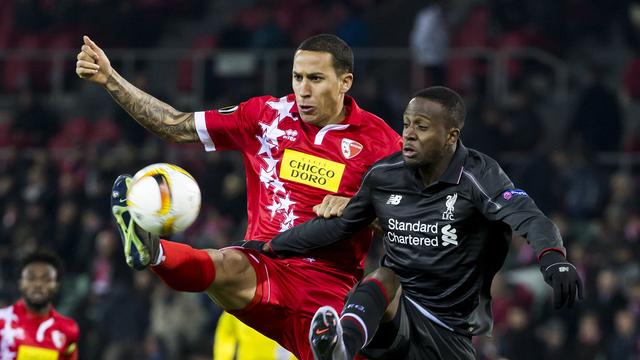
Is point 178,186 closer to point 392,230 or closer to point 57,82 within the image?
point 392,230

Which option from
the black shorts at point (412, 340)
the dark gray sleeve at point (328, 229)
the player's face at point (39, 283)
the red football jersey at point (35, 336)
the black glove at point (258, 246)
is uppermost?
the dark gray sleeve at point (328, 229)

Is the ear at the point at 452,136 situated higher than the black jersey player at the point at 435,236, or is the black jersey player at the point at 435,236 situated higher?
the ear at the point at 452,136

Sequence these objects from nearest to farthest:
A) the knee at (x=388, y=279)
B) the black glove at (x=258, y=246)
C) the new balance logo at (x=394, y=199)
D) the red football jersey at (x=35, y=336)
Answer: the knee at (x=388, y=279) → the new balance logo at (x=394, y=199) → the black glove at (x=258, y=246) → the red football jersey at (x=35, y=336)

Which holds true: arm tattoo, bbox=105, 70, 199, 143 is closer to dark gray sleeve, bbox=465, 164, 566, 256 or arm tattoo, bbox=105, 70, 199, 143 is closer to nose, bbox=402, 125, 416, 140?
nose, bbox=402, 125, 416, 140

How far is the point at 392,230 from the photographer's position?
6.11 metres

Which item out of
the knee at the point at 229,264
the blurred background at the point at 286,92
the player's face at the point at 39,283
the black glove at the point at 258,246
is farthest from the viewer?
the blurred background at the point at 286,92

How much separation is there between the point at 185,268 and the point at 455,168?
1328 millimetres

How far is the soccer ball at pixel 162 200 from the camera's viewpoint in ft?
18.9

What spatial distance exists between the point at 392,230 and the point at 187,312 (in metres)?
7.58

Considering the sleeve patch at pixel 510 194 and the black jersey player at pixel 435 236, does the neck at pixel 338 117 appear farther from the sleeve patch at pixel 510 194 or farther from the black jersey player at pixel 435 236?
the sleeve patch at pixel 510 194

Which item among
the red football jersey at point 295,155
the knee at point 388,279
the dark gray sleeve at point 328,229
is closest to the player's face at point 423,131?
the dark gray sleeve at point 328,229

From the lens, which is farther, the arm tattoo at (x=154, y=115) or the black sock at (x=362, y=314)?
the arm tattoo at (x=154, y=115)

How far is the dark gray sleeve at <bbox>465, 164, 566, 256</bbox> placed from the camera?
5508 mm

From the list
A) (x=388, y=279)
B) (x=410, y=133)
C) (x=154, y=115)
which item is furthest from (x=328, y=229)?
(x=154, y=115)
